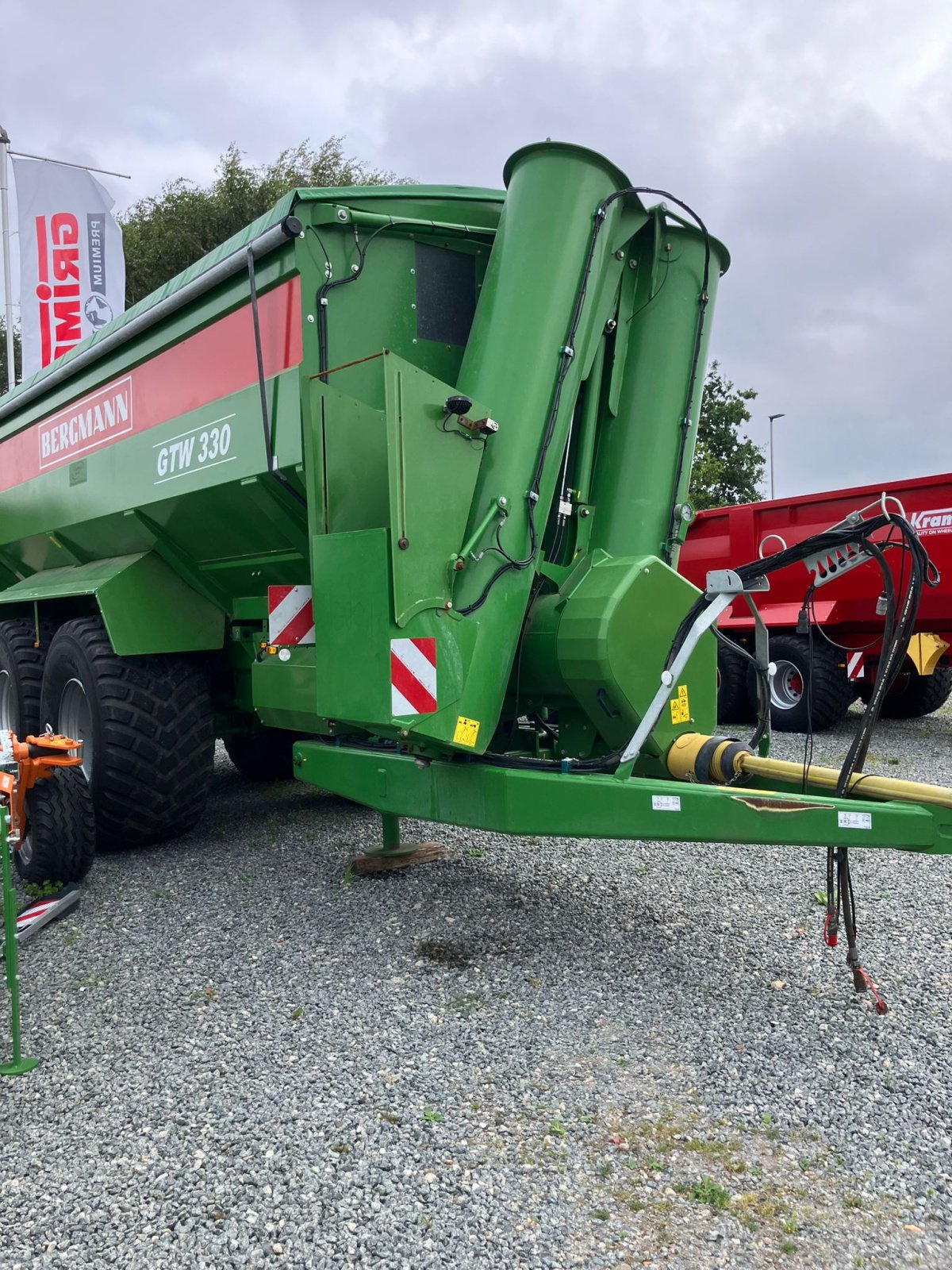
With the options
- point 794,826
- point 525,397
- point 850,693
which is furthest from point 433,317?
point 850,693

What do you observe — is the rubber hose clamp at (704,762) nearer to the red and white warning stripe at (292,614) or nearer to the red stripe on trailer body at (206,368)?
the red and white warning stripe at (292,614)

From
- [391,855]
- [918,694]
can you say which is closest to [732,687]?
[918,694]

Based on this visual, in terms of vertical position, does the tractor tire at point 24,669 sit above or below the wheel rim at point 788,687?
above

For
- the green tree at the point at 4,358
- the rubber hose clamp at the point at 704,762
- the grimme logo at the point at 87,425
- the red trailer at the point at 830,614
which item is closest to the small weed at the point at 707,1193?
the rubber hose clamp at the point at 704,762

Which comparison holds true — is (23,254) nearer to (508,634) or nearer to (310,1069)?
(508,634)

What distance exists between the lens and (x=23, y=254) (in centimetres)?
1311

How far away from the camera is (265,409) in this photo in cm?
385

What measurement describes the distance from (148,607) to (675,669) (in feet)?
9.70

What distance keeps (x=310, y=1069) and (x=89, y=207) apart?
44.2 feet

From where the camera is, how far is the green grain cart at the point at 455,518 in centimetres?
329

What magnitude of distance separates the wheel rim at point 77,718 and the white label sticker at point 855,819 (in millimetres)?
3664

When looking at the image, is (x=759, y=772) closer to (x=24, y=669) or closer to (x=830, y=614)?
(x=24, y=669)

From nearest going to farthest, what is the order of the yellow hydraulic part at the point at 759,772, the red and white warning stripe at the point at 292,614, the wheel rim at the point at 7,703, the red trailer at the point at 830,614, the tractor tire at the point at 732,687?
1. the yellow hydraulic part at the point at 759,772
2. the red and white warning stripe at the point at 292,614
3. the wheel rim at the point at 7,703
4. the red trailer at the point at 830,614
5. the tractor tire at the point at 732,687

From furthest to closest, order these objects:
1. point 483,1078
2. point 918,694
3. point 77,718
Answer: point 918,694 → point 77,718 → point 483,1078
